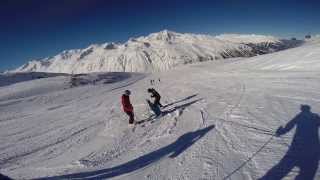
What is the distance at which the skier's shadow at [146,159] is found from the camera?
24.8 feet

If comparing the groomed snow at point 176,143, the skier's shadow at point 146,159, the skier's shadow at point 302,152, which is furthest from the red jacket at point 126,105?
the skier's shadow at point 302,152

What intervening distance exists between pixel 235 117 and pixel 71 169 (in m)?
6.67

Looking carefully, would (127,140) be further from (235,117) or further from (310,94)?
(310,94)

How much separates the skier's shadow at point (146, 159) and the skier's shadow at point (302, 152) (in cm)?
278

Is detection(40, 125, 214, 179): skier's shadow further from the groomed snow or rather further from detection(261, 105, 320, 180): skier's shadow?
detection(261, 105, 320, 180): skier's shadow

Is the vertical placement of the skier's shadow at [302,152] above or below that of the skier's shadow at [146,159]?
above

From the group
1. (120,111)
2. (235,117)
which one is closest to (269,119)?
(235,117)

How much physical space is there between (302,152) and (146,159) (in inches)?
162

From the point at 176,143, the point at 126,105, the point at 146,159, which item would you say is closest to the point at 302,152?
the point at 176,143

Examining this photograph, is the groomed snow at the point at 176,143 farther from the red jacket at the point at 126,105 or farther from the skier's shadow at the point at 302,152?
the red jacket at the point at 126,105

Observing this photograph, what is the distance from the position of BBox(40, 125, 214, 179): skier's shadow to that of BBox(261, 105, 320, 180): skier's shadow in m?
2.78

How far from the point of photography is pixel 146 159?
8.20 meters

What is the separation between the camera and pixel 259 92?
672 inches

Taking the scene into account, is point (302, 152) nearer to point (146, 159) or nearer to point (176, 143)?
point (176, 143)
